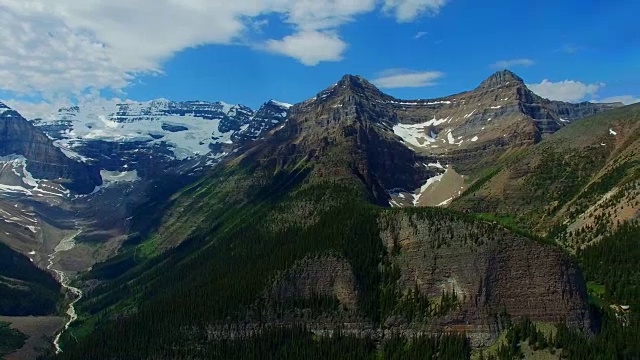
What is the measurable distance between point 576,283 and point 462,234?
33.0m

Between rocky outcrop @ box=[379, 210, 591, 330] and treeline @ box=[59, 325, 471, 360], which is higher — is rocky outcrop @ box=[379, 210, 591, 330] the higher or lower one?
the higher one

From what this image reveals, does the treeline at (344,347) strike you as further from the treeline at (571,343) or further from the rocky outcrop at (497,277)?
the treeline at (571,343)

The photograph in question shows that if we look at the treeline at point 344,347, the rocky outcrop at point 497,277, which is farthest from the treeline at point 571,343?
the treeline at point 344,347

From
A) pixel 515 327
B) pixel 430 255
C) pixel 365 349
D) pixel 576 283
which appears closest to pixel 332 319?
pixel 365 349

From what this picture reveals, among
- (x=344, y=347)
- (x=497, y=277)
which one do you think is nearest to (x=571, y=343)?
(x=497, y=277)

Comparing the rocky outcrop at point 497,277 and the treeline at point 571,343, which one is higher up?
the rocky outcrop at point 497,277

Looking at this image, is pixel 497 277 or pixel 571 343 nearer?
pixel 571 343

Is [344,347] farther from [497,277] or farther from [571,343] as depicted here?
[571,343]

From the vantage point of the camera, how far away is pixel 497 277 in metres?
176

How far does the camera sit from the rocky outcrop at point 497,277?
170m

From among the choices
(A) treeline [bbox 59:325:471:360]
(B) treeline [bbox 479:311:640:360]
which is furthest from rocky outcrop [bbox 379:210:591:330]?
(A) treeline [bbox 59:325:471:360]

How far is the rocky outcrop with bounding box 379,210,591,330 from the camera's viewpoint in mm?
169750

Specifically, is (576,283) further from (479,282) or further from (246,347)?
(246,347)

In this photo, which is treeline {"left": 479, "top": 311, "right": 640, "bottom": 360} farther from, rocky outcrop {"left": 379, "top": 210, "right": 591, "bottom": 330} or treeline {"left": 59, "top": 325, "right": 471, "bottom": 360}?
treeline {"left": 59, "top": 325, "right": 471, "bottom": 360}
